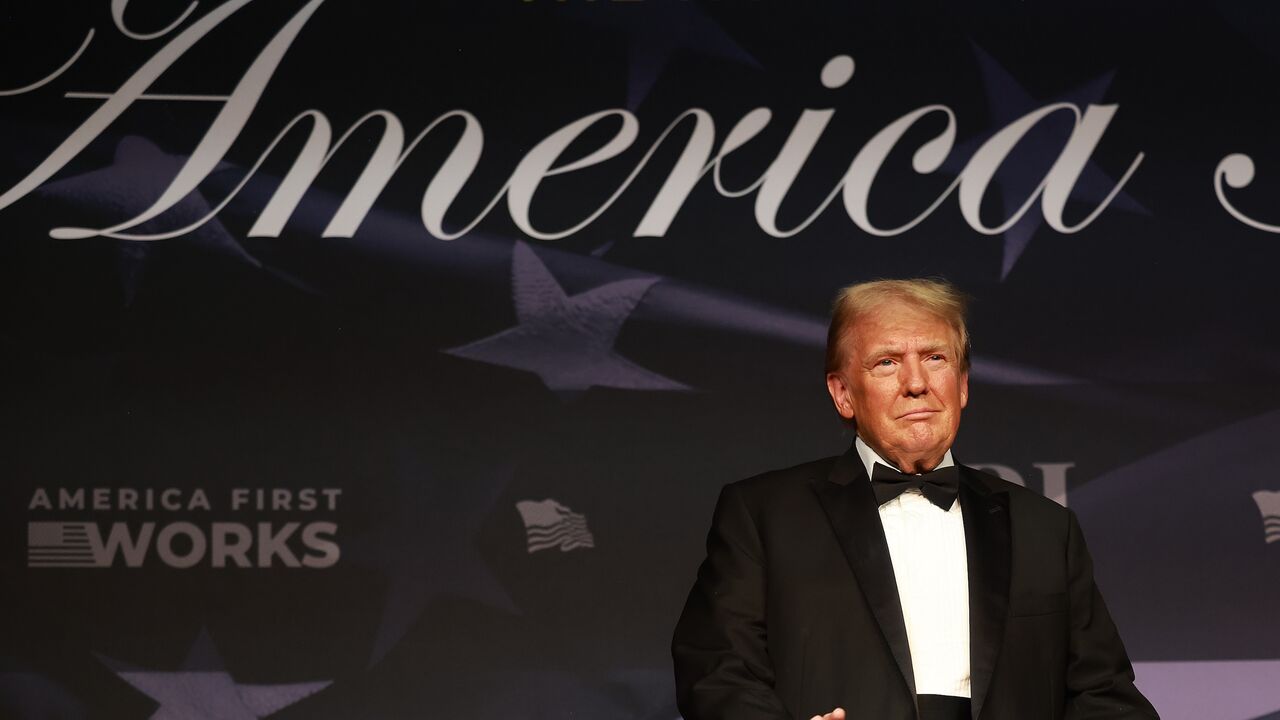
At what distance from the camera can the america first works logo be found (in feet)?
13.1

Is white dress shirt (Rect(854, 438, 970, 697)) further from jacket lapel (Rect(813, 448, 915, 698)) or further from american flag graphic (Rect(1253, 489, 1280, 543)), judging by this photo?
american flag graphic (Rect(1253, 489, 1280, 543))

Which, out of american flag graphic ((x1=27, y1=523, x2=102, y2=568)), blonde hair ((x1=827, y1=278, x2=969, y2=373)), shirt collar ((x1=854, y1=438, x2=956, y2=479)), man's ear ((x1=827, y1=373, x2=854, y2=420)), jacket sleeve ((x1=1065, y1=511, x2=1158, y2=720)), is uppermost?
blonde hair ((x1=827, y1=278, x2=969, y2=373))

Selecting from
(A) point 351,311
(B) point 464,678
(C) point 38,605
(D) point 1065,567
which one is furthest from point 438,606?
(D) point 1065,567

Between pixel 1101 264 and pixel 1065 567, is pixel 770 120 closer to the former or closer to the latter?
pixel 1101 264

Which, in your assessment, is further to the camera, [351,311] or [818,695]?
[351,311]

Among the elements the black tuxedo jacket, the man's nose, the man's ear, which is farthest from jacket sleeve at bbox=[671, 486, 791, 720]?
the man's nose

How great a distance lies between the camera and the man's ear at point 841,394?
2.54 m

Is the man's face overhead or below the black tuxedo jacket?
overhead

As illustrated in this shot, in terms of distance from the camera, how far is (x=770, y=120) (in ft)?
13.5

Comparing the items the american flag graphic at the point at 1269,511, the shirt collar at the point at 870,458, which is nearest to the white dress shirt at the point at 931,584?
Answer: the shirt collar at the point at 870,458

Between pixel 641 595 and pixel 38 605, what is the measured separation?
178 centimetres

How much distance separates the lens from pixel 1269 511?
4031mm

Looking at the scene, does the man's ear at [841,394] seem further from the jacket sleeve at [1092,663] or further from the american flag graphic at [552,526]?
the american flag graphic at [552,526]

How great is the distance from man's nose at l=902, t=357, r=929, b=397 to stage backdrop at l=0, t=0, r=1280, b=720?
164 centimetres
